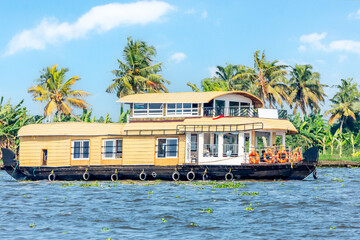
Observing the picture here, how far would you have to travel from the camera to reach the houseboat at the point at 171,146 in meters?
26.9

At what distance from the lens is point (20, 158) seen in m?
30.6

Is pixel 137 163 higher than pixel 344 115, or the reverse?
pixel 344 115

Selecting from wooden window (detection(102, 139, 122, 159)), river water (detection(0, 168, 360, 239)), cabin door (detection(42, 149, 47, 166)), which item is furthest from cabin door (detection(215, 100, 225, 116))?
cabin door (detection(42, 149, 47, 166))

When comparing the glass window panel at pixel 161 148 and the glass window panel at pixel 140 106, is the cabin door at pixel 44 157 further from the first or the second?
the glass window panel at pixel 161 148

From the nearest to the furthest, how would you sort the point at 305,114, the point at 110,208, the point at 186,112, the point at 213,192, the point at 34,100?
1. the point at 110,208
2. the point at 213,192
3. the point at 186,112
4. the point at 34,100
5. the point at 305,114

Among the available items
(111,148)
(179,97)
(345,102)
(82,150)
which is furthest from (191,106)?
(345,102)

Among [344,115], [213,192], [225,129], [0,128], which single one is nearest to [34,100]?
[0,128]

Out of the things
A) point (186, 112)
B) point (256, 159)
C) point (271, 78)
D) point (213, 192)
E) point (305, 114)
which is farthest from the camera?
point (305, 114)

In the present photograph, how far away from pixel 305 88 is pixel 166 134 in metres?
36.3

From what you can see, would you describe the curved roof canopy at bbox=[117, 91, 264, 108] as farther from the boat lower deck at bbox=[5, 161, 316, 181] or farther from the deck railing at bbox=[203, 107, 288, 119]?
the boat lower deck at bbox=[5, 161, 316, 181]

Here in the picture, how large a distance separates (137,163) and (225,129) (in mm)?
5026

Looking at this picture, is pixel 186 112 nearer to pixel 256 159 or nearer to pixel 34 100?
pixel 256 159

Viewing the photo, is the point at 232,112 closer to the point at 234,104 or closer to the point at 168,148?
the point at 234,104

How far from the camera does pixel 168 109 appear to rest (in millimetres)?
29922
